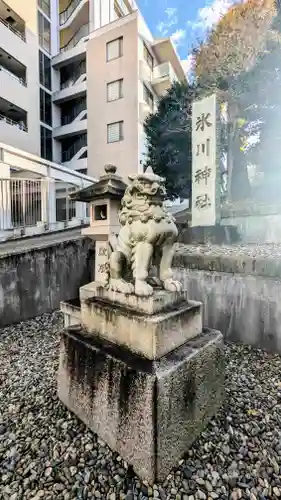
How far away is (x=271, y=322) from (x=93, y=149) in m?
17.1

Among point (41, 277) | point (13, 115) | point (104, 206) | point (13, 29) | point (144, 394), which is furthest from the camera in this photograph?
point (13, 115)

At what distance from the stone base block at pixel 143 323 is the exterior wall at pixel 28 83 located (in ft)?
46.5

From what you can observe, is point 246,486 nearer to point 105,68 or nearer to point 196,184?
point 196,184

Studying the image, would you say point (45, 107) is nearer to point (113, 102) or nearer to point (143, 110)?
point (113, 102)

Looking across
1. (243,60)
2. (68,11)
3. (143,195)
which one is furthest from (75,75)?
(143,195)

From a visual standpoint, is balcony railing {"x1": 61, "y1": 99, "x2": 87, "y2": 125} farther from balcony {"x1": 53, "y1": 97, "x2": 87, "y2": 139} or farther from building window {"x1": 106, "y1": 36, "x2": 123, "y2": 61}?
building window {"x1": 106, "y1": 36, "x2": 123, "y2": 61}

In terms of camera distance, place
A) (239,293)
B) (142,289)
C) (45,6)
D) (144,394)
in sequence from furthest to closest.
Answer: (45,6) < (239,293) < (142,289) < (144,394)

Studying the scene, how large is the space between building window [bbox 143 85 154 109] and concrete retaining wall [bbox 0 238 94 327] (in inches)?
579

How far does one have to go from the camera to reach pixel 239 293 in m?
4.11

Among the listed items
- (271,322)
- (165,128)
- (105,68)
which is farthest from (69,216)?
(105,68)

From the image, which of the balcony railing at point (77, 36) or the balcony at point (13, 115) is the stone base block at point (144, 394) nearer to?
the balcony at point (13, 115)

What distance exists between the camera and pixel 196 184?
654 cm

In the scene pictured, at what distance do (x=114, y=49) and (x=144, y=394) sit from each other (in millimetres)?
20473

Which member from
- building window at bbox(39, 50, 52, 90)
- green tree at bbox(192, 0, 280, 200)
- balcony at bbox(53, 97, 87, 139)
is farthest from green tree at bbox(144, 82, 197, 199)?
building window at bbox(39, 50, 52, 90)
